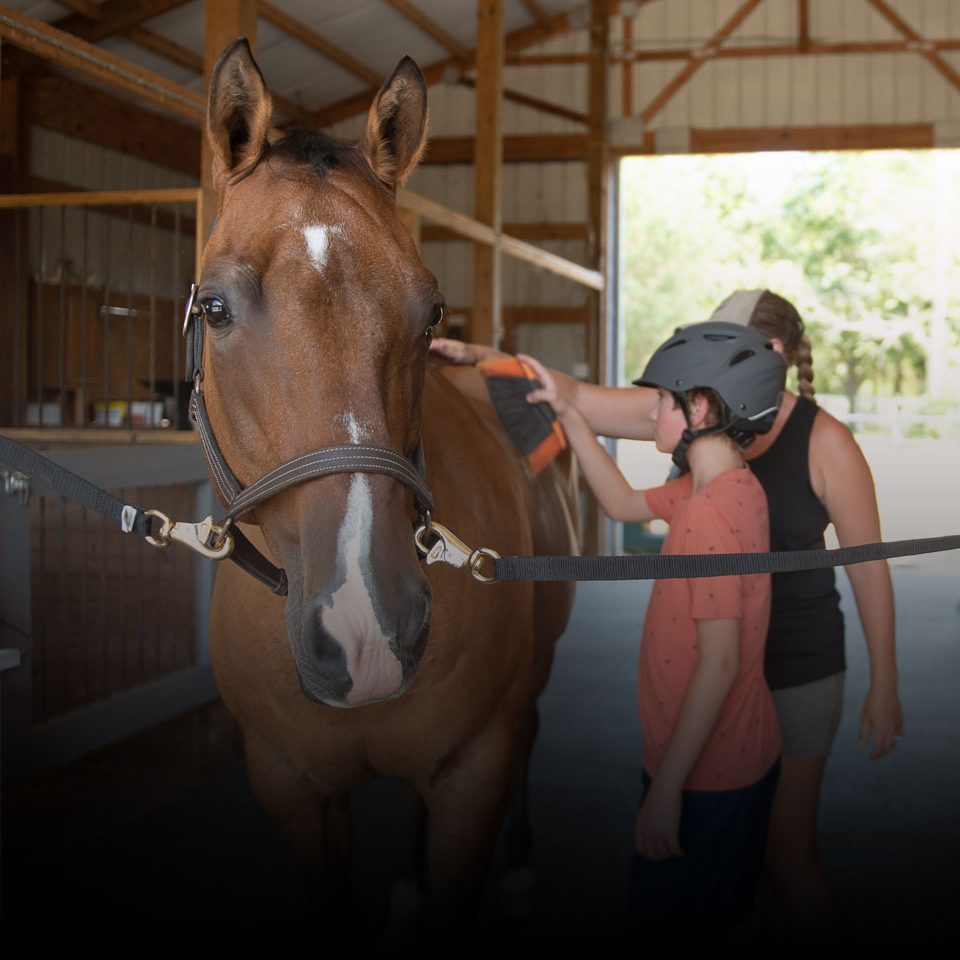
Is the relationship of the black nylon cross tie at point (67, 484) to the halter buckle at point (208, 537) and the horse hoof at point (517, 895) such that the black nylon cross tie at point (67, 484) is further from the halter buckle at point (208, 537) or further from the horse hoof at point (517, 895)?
the horse hoof at point (517, 895)

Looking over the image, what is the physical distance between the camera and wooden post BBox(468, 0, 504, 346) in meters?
5.55

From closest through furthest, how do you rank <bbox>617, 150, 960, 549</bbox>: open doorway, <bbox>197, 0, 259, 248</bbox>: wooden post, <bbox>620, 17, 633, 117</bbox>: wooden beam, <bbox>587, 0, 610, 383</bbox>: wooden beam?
<bbox>197, 0, 259, 248</bbox>: wooden post < <bbox>587, 0, 610, 383</bbox>: wooden beam < <bbox>620, 17, 633, 117</bbox>: wooden beam < <bbox>617, 150, 960, 549</bbox>: open doorway

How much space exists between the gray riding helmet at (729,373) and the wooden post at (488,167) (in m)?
3.75

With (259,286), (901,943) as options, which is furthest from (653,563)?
(901,943)

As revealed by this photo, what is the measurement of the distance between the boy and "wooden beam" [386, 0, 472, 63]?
24.7 ft

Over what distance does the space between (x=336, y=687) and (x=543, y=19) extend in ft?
33.6

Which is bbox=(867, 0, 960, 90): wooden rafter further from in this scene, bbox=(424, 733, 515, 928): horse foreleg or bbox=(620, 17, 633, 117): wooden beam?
bbox=(424, 733, 515, 928): horse foreleg

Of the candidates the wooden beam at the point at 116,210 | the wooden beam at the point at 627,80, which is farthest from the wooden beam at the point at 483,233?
the wooden beam at the point at 627,80

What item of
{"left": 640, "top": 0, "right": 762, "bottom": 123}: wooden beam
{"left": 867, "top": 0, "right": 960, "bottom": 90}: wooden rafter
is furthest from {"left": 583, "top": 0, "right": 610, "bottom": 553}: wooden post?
{"left": 867, "top": 0, "right": 960, "bottom": 90}: wooden rafter

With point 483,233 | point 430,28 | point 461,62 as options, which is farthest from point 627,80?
point 483,233

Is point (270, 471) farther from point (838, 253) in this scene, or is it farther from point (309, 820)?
point (838, 253)

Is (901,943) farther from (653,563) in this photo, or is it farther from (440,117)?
(440,117)

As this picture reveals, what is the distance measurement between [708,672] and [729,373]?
491 mm

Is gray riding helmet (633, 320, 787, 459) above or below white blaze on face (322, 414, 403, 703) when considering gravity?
above
